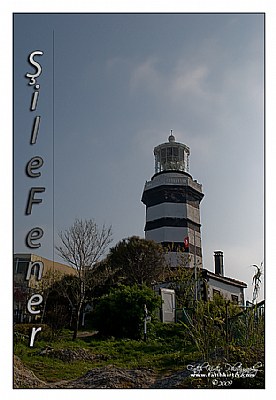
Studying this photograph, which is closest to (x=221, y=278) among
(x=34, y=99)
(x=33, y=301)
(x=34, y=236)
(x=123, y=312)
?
(x=123, y=312)

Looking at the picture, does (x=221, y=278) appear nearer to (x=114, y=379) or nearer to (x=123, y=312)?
(x=123, y=312)

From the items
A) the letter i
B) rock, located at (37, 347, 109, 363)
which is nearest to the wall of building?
rock, located at (37, 347, 109, 363)

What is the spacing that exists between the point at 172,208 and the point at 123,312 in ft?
20.6

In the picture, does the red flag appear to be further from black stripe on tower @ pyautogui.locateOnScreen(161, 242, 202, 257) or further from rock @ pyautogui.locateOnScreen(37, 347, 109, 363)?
rock @ pyautogui.locateOnScreen(37, 347, 109, 363)

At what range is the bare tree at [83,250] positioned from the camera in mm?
7605

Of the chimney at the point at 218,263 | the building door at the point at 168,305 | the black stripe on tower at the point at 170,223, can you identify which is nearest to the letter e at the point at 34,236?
the building door at the point at 168,305

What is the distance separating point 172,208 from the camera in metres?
14.2

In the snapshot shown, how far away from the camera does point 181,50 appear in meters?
6.46

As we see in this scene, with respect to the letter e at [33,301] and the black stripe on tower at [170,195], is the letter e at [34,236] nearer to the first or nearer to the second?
the letter e at [33,301]
